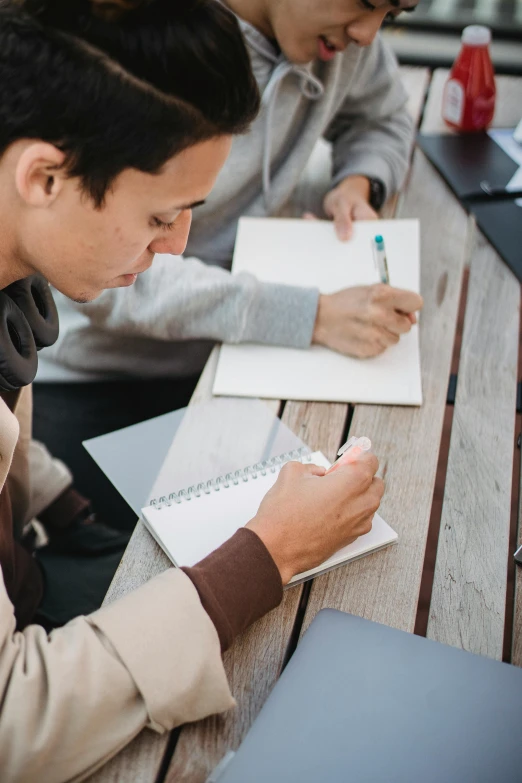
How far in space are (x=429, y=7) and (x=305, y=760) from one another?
7.56 ft

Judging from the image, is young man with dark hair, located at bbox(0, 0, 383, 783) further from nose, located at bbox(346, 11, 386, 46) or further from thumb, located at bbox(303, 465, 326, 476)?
nose, located at bbox(346, 11, 386, 46)

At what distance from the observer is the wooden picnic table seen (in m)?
0.74

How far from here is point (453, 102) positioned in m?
1.62

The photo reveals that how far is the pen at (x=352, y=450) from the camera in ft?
2.99

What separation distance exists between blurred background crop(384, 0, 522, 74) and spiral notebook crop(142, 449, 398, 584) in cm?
169

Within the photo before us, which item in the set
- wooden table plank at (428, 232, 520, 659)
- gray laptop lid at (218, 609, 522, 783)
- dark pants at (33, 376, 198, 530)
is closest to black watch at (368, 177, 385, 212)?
wooden table plank at (428, 232, 520, 659)

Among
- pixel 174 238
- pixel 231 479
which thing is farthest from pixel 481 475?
pixel 174 238

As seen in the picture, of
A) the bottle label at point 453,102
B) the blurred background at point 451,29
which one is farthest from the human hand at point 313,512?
the blurred background at point 451,29

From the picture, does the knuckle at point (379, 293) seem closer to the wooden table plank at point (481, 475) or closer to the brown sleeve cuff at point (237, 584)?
the wooden table plank at point (481, 475)

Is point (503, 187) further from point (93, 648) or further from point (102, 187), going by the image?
point (93, 648)

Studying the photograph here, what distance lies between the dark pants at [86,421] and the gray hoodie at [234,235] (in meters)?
0.03

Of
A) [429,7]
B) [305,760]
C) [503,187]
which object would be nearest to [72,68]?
[305,760]

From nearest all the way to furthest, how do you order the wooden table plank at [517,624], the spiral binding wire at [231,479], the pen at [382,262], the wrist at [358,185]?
the wooden table plank at [517,624]
the spiral binding wire at [231,479]
the pen at [382,262]
the wrist at [358,185]

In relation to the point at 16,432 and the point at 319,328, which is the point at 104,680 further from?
the point at 319,328
